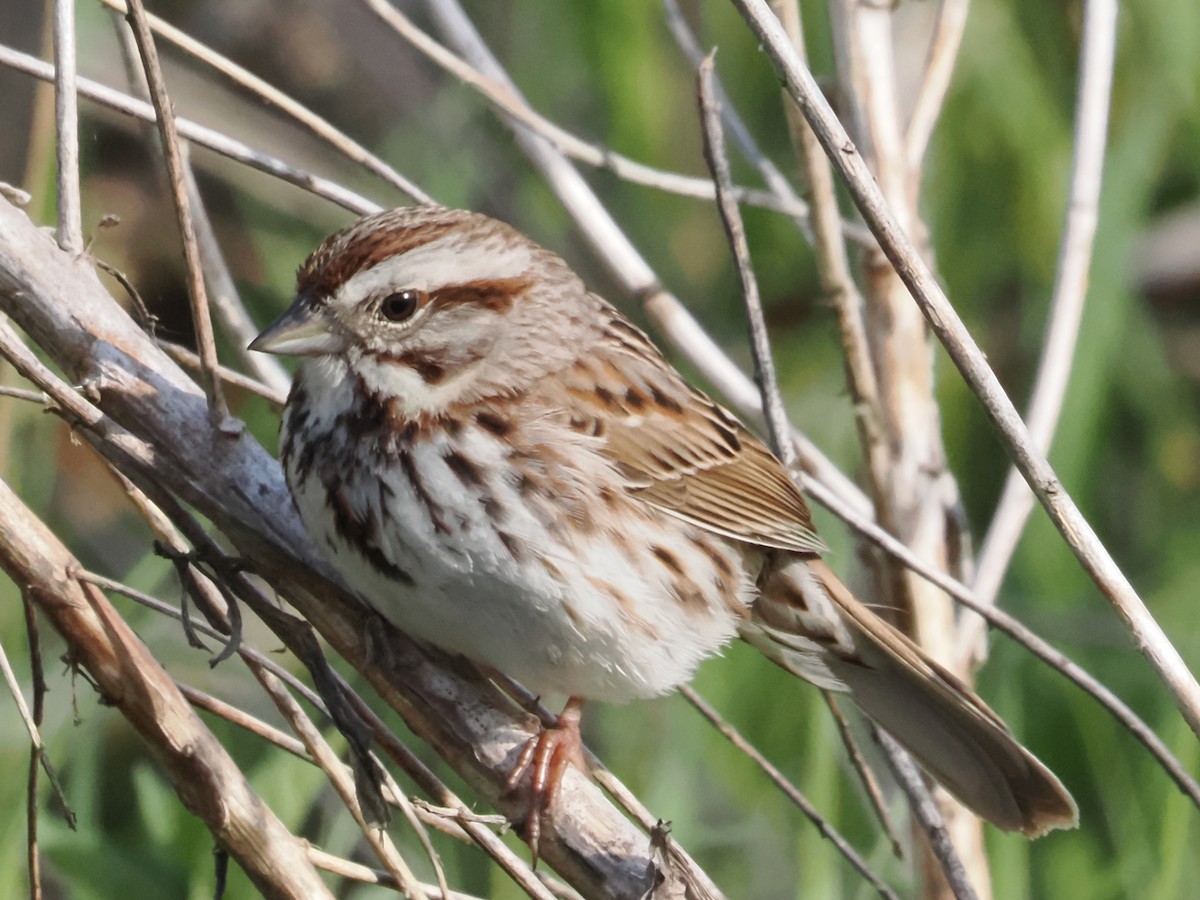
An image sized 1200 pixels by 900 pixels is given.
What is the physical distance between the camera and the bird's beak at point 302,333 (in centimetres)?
203

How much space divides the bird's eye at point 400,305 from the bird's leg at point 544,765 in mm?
527

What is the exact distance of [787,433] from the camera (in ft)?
7.58

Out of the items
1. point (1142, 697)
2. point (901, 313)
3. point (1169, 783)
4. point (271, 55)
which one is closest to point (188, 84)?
point (271, 55)

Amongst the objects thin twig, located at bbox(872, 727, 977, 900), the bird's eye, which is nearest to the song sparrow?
the bird's eye

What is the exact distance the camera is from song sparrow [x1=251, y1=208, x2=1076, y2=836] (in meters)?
1.97

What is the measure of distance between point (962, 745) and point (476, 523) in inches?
31.9

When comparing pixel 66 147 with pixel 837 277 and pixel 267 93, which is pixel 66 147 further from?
pixel 837 277

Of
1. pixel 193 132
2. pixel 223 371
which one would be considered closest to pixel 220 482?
pixel 223 371

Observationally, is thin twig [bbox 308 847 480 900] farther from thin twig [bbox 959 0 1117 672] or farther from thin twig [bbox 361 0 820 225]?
thin twig [bbox 361 0 820 225]

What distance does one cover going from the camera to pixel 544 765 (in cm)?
187

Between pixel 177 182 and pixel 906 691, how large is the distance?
1272 millimetres

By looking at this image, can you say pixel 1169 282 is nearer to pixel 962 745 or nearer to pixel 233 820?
pixel 962 745

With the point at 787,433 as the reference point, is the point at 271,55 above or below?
above

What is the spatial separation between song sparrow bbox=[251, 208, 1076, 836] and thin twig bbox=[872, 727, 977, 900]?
5.5 inches
